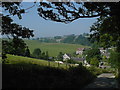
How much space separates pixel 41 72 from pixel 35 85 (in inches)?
49.1

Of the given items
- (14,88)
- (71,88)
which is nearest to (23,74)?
(14,88)

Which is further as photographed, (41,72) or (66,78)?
(66,78)

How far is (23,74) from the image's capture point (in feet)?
23.1

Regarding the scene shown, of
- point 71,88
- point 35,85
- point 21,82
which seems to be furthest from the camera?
point 71,88

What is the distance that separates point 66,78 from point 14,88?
3.78m

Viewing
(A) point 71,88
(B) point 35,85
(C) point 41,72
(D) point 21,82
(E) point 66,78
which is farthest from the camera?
(E) point 66,78

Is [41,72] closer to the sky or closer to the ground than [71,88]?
closer to the sky

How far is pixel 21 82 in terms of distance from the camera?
655 centimetres

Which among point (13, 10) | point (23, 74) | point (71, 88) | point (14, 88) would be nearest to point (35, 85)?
point (23, 74)

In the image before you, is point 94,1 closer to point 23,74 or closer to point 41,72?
point 41,72

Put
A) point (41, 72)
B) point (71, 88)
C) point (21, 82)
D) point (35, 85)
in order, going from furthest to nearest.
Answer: point (71, 88) < point (41, 72) < point (35, 85) < point (21, 82)

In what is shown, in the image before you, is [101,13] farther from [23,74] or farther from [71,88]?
[23,74]

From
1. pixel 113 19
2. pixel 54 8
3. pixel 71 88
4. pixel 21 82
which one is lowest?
pixel 71 88

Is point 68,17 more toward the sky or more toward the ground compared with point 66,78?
more toward the sky
